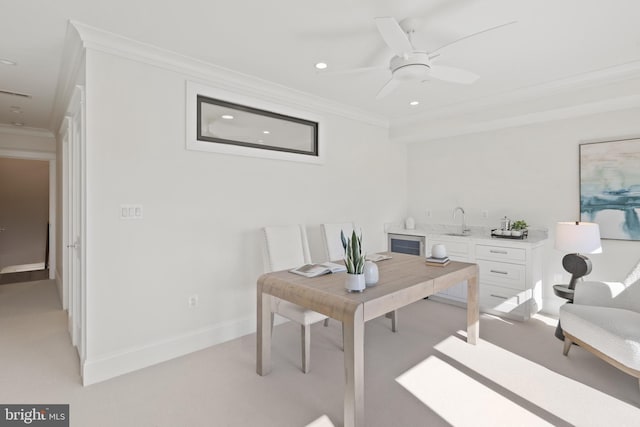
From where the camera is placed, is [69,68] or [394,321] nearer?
[69,68]

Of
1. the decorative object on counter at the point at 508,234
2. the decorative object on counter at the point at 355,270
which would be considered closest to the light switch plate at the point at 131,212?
the decorative object on counter at the point at 355,270

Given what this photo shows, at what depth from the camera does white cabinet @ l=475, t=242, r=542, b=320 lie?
3.51 m

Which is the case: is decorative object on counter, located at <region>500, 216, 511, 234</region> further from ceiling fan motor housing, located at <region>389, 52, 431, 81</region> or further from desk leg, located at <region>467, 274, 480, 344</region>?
ceiling fan motor housing, located at <region>389, 52, 431, 81</region>

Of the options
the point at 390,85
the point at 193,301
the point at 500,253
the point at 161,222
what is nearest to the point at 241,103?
the point at 161,222

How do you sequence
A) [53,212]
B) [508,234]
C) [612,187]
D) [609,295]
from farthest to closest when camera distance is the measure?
[53,212] → [508,234] → [612,187] → [609,295]

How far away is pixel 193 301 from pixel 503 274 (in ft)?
10.8

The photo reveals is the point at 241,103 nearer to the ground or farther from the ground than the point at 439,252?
farther from the ground

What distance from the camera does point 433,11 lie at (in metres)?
2.11

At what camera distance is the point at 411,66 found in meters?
2.22

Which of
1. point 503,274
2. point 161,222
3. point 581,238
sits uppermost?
point 161,222

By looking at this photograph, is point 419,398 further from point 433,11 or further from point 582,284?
point 433,11

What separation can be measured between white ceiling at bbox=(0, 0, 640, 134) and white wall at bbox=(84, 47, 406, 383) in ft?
1.33

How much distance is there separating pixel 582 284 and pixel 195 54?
379cm

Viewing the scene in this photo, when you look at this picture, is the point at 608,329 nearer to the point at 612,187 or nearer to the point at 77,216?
the point at 612,187
